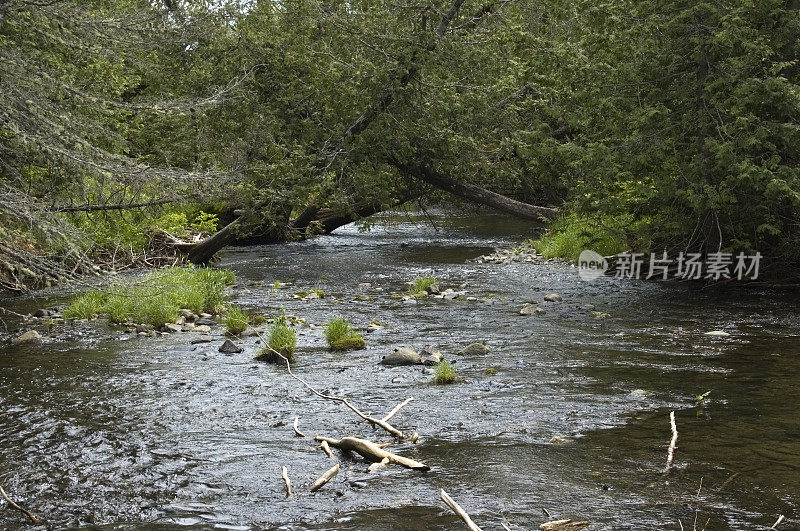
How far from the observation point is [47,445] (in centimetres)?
686

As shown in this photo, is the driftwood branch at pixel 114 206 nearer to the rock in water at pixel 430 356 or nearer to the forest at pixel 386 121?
the forest at pixel 386 121

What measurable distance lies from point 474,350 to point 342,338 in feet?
5.59

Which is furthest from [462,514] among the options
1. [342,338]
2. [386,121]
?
[386,121]

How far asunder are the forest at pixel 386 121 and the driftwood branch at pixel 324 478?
354cm

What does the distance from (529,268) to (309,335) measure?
333 inches

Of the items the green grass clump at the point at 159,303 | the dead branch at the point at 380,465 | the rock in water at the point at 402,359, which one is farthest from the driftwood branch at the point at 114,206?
the dead branch at the point at 380,465

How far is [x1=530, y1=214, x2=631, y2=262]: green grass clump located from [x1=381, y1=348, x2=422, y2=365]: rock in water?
7.37m

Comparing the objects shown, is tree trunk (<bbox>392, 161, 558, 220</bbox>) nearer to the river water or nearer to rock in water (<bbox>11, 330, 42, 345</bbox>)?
the river water

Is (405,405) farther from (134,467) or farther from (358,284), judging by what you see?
(358,284)

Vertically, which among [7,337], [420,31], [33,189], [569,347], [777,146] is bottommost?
[7,337]

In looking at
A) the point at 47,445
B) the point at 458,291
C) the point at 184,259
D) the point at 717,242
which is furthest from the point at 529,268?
the point at 47,445

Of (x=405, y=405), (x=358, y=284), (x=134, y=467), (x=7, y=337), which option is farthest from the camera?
(x=358, y=284)

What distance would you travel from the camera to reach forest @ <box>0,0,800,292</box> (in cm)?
1054

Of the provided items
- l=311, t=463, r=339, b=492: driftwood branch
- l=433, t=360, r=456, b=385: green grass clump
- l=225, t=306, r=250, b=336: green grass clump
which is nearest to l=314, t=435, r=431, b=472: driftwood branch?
l=311, t=463, r=339, b=492: driftwood branch
